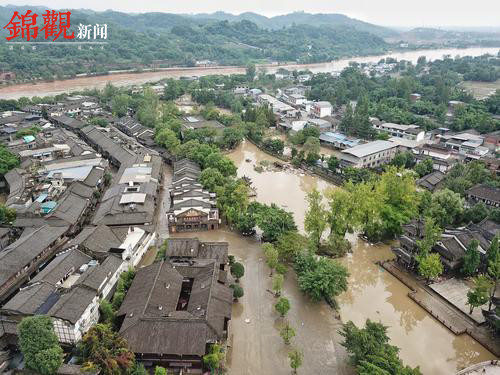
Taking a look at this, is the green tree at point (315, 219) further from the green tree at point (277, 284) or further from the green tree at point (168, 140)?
the green tree at point (168, 140)

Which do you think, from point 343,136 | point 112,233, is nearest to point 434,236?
point 112,233

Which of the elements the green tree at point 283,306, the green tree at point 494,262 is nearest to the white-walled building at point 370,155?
the green tree at point 494,262

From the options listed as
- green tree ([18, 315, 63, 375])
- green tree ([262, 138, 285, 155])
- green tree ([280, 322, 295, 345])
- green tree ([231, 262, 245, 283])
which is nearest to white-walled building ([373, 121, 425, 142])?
green tree ([262, 138, 285, 155])

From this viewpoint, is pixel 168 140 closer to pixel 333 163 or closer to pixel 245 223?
pixel 333 163

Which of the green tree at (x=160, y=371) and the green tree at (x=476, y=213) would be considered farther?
the green tree at (x=476, y=213)

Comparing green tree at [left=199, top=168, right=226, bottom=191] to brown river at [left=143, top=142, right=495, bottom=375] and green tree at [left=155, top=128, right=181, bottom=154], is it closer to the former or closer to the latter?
brown river at [left=143, top=142, right=495, bottom=375]

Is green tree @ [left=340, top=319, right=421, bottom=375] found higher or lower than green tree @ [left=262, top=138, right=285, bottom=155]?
lower
